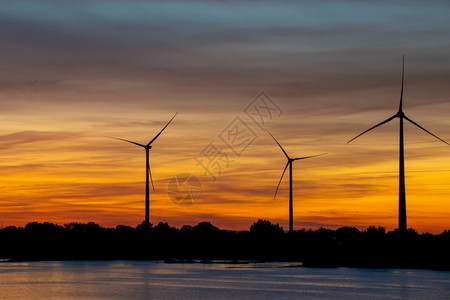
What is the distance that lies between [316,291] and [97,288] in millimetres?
44002

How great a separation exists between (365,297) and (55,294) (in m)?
57.4

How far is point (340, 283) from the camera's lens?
194 meters

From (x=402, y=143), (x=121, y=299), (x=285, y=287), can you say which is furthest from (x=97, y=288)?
(x=402, y=143)

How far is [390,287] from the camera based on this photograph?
18138 centimetres

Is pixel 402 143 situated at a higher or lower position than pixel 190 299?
higher

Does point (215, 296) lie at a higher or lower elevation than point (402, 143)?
lower

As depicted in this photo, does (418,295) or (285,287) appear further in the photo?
(285,287)

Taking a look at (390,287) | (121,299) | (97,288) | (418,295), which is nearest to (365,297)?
(418,295)

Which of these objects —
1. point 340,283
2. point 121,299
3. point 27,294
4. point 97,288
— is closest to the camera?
point 121,299

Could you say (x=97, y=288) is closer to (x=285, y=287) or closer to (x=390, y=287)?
(x=285, y=287)

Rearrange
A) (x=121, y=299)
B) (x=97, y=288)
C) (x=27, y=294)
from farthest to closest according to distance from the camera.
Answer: (x=97, y=288) < (x=27, y=294) < (x=121, y=299)

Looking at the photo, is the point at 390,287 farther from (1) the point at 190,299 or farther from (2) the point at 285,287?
(1) the point at 190,299

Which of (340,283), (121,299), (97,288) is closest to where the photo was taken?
(121,299)

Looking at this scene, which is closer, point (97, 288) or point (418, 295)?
point (418, 295)
